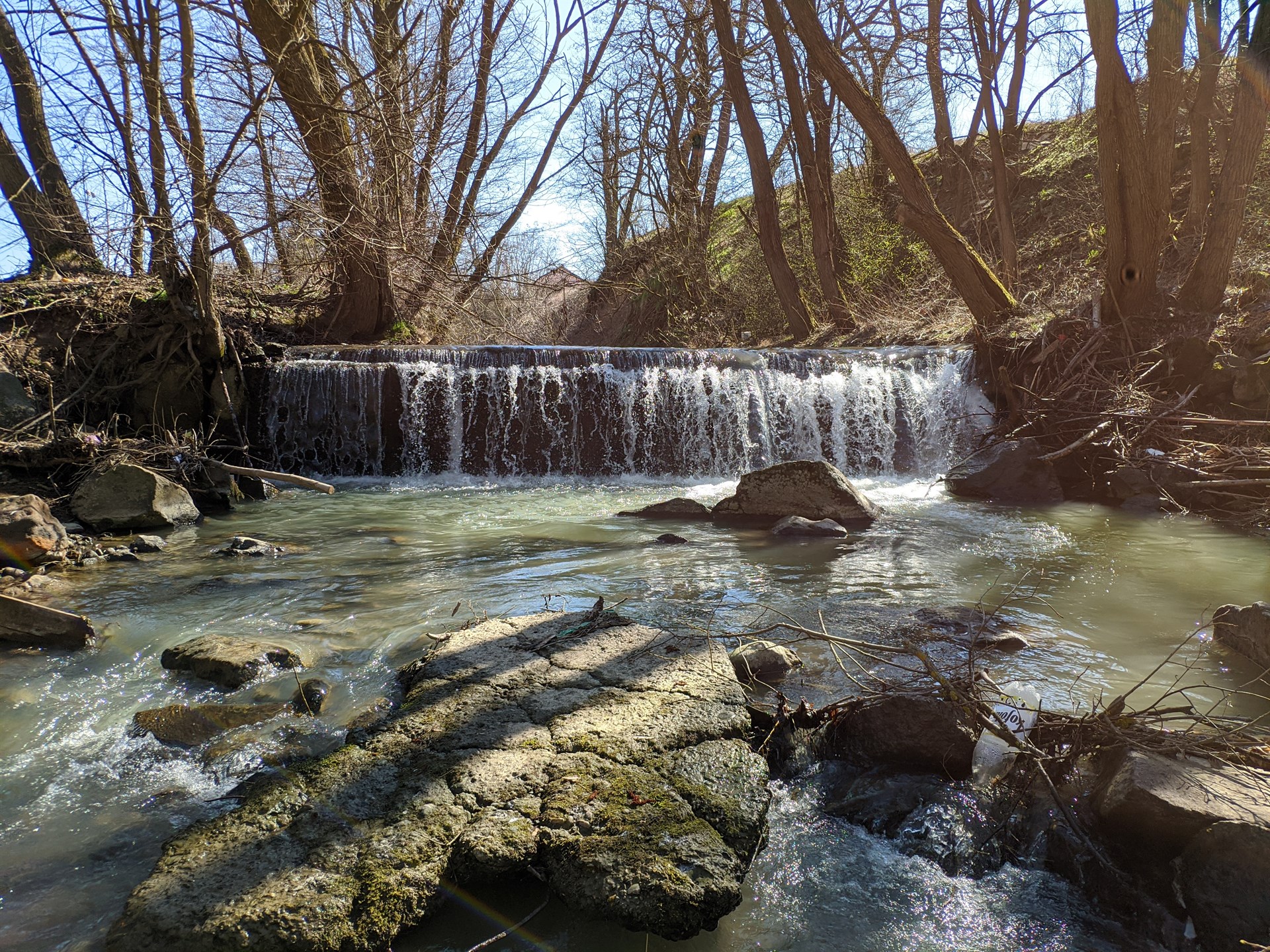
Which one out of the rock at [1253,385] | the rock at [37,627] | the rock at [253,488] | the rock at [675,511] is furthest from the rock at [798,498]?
the rock at [253,488]

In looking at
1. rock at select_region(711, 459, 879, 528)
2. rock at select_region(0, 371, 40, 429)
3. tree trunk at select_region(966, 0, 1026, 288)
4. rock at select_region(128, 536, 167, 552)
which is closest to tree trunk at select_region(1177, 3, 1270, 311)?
tree trunk at select_region(966, 0, 1026, 288)

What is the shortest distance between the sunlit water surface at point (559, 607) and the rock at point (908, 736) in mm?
272

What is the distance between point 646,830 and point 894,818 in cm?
84

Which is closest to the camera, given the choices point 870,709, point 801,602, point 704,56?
point 870,709

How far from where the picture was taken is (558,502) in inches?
342

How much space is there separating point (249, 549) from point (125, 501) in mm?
1769

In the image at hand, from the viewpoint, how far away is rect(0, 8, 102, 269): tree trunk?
8.88m

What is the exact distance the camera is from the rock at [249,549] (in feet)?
19.5

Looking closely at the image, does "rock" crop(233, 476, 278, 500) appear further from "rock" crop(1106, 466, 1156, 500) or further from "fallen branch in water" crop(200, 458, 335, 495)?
"rock" crop(1106, 466, 1156, 500)

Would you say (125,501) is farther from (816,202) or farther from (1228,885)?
(816,202)

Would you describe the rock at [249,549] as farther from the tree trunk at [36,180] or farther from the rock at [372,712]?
the tree trunk at [36,180]

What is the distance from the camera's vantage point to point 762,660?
3326 millimetres

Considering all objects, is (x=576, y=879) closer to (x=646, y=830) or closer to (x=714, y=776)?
(x=646, y=830)

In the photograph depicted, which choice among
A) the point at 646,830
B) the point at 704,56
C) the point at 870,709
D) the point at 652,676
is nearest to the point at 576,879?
the point at 646,830
